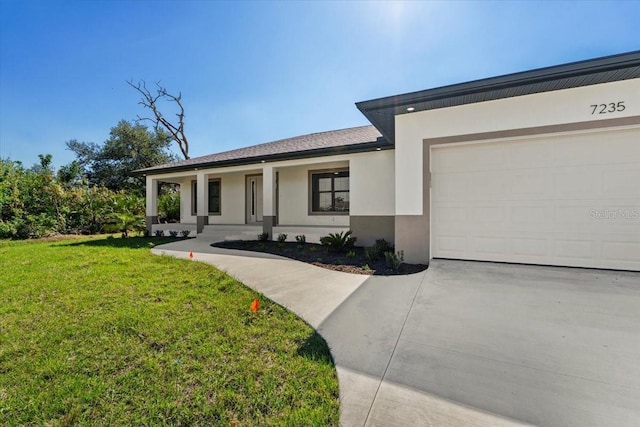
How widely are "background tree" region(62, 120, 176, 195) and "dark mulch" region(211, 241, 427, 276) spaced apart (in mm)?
21026

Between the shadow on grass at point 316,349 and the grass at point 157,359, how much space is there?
0.02 metres

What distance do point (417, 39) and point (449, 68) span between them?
1.25m

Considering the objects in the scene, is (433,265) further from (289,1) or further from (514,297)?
(289,1)

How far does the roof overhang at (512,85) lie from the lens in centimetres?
475

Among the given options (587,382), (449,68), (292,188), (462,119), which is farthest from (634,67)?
(292,188)

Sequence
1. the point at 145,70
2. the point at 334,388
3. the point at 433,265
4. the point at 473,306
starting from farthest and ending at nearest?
the point at 145,70 → the point at 433,265 → the point at 473,306 → the point at 334,388

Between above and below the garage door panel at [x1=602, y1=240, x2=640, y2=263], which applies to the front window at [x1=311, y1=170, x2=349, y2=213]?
above

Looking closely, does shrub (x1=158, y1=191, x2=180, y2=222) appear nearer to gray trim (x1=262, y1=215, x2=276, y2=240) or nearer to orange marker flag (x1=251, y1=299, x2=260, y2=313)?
gray trim (x1=262, y1=215, x2=276, y2=240)

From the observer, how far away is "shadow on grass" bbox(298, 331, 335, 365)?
2.85 meters

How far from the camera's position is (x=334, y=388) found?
2.41 metres

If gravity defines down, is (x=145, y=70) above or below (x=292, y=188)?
above

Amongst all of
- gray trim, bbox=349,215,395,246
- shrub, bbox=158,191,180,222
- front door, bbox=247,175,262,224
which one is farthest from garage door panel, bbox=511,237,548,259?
shrub, bbox=158,191,180,222

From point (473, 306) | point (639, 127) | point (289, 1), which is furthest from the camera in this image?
point (289, 1)

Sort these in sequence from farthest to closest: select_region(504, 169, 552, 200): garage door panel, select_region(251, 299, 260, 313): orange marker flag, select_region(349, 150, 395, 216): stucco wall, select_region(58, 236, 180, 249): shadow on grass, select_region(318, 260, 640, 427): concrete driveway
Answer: select_region(58, 236, 180, 249): shadow on grass < select_region(349, 150, 395, 216): stucco wall < select_region(504, 169, 552, 200): garage door panel < select_region(251, 299, 260, 313): orange marker flag < select_region(318, 260, 640, 427): concrete driveway
